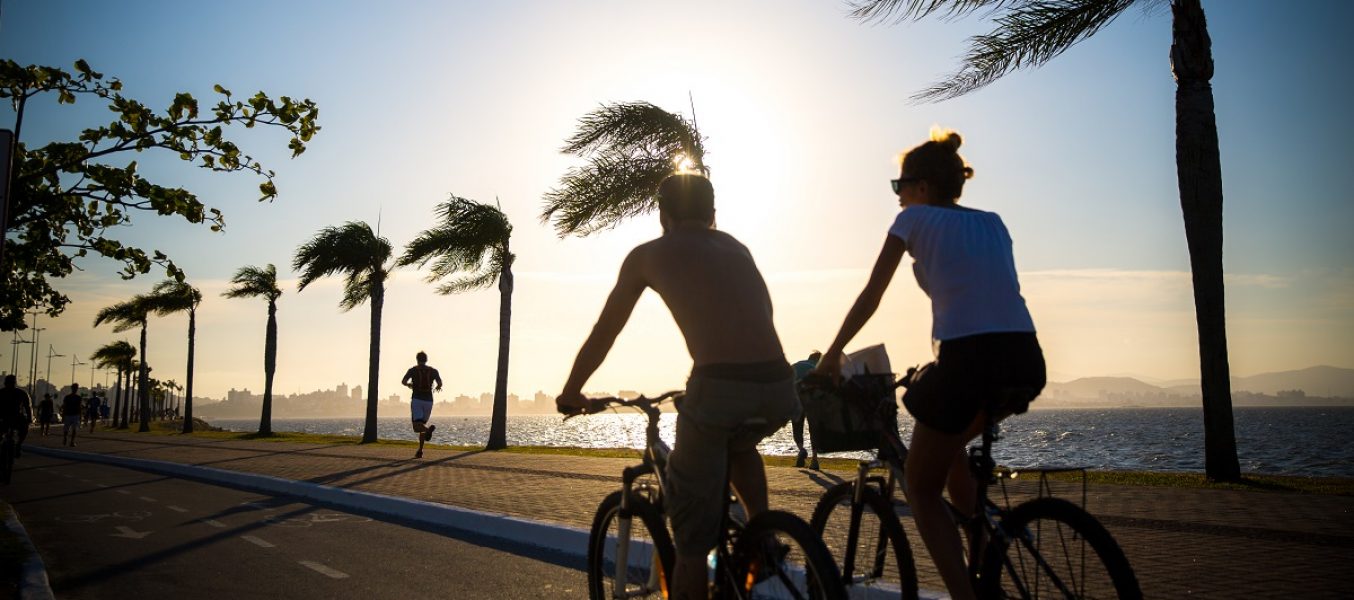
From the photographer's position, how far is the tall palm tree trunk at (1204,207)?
1212 centimetres

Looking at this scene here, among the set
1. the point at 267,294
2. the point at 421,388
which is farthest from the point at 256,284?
the point at 421,388

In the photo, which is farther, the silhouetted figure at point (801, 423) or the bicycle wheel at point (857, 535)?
the silhouetted figure at point (801, 423)

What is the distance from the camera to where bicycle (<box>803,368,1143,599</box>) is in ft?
9.43

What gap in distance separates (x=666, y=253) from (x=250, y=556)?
5.92 m

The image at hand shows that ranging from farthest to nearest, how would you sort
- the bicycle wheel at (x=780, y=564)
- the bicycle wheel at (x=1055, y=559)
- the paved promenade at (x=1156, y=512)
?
the paved promenade at (x=1156, y=512), the bicycle wheel at (x=780, y=564), the bicycle wheel at (x=1055, y=559)

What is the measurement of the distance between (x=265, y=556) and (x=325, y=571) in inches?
41.0

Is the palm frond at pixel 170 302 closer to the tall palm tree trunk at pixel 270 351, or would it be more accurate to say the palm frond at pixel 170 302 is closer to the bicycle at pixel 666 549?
the tall palm tree trunk at pixel 270 351

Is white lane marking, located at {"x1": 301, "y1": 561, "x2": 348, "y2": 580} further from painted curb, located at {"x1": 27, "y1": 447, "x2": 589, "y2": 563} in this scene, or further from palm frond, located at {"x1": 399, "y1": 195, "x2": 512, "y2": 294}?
palm frond, located at {"x1": 399, "y1": 195, "x2": 512, "y2": 294}

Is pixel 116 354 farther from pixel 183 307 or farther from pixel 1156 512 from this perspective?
pixel 1156 512

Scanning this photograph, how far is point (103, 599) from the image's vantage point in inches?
242

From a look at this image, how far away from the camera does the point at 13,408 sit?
53.0 ft

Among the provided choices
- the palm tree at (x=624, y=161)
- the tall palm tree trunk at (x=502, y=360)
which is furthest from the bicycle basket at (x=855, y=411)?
the tall palm tree trunk at (x=502, y=360)

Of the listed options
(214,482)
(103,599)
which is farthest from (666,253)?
(214,482)

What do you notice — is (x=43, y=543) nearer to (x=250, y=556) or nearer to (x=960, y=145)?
(x=250, y=556)
